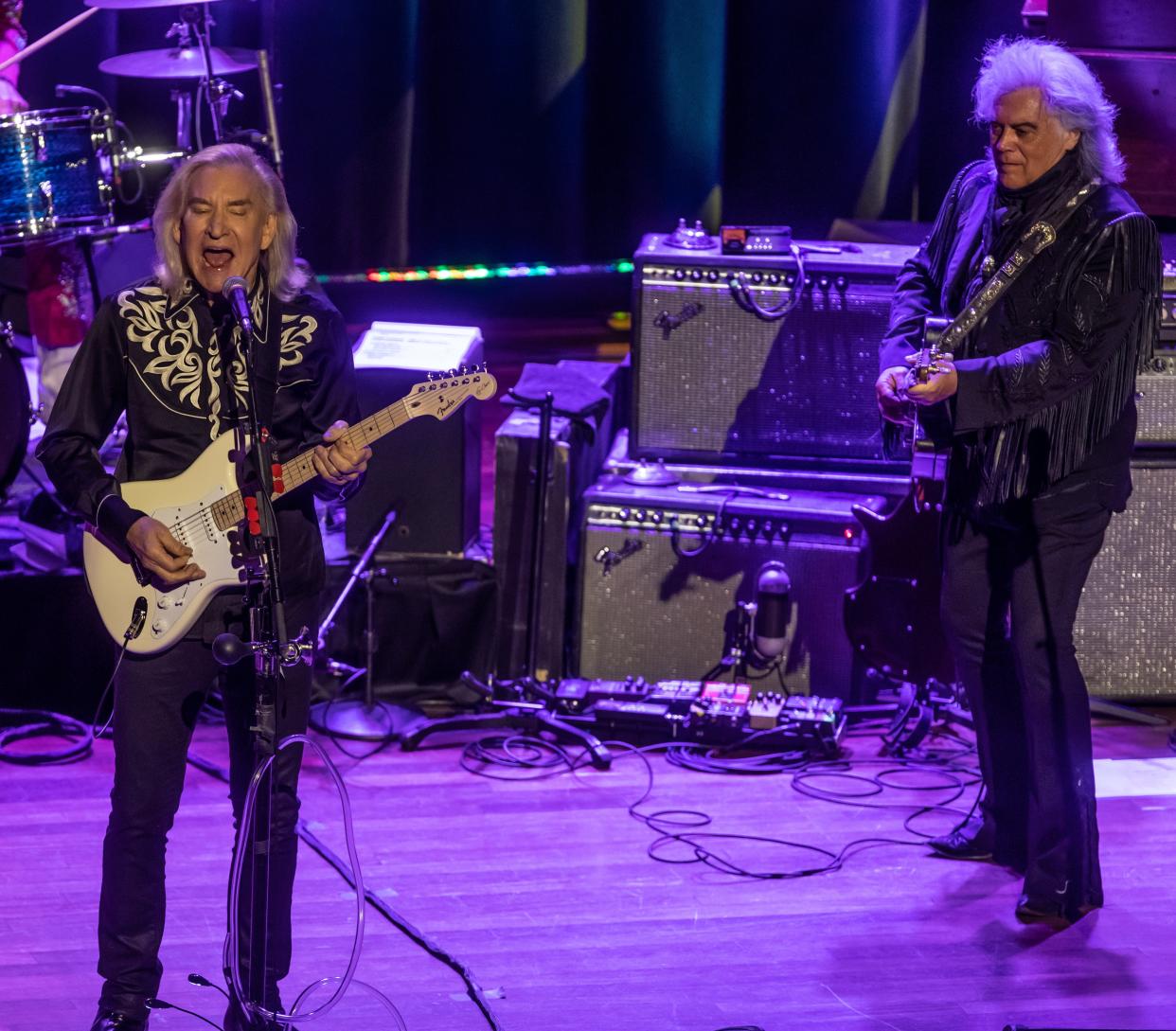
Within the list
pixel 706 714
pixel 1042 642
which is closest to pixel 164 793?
pixel 1042 642

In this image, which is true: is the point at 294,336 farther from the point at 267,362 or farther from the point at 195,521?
the point at 195,521

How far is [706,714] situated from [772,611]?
0.37 m

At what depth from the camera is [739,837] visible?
4.43m

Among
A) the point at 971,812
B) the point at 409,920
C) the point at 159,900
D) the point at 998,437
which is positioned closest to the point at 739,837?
the point at 971,812

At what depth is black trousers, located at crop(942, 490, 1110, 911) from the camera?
3.84m

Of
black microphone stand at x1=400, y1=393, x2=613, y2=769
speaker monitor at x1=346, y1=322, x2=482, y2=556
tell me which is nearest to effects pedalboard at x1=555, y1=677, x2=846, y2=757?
black microphone stand at x1=400, y1=393, x2=613, y2=769

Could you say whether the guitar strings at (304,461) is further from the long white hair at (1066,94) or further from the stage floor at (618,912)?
the long white hair at (1066,94)

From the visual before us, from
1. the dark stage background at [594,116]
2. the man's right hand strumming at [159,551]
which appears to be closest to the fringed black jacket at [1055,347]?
the man's right hand strumming at [159,551]

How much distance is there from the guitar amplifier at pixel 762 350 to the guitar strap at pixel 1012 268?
1.63 meters

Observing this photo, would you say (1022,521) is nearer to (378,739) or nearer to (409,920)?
(409,920)

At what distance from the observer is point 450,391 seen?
3.19 m

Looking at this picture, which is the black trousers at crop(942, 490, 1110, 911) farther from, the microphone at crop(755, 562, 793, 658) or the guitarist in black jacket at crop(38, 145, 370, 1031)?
the guitarist in black jacket at crop(38, 145, 370, 1031)

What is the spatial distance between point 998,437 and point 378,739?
2211 mm

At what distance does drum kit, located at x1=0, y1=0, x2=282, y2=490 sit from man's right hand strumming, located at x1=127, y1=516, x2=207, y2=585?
250cm
